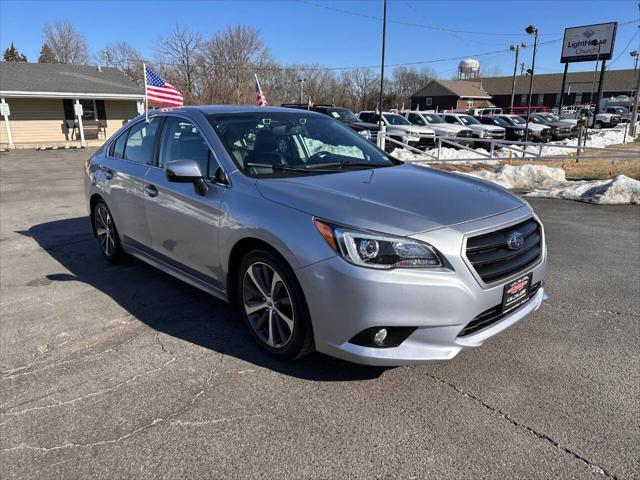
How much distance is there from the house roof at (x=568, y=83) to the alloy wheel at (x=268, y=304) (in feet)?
284

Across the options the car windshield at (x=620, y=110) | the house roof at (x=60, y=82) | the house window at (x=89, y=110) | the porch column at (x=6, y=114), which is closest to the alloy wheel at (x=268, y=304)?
the porch column at (x=6, y=114)

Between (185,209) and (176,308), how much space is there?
0.98 metres

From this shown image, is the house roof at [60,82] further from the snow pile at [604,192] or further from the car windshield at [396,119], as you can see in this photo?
the snow pile at [604,192]

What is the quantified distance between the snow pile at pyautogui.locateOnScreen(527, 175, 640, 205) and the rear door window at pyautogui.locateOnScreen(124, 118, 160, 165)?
24.9 ft

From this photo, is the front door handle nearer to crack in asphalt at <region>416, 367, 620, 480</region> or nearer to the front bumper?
the front bumper

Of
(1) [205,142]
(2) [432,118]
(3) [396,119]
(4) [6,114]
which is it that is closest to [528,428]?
(1) [205,142]

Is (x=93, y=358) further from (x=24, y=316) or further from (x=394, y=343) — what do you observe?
(x=394, y=343)

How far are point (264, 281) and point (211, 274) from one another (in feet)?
2.11

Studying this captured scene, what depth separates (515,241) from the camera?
300 cm

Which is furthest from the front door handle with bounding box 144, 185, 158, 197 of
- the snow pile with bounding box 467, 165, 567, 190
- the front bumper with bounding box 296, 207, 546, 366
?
the snow pile with bounding box 467, 165, 567, 190

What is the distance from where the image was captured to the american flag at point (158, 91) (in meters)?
7.16

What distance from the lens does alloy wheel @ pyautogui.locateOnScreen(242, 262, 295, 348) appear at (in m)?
3.14

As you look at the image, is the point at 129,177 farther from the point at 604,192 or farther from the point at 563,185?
the point at 563,185

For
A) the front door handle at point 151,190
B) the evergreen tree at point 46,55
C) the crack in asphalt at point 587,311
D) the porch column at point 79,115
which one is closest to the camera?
the crack in asphalt at point 587,311
